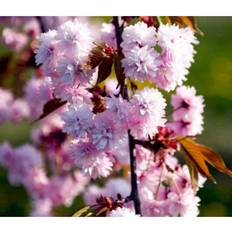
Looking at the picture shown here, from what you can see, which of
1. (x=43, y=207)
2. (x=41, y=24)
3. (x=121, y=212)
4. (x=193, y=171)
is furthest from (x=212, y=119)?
(x=121, y=212)

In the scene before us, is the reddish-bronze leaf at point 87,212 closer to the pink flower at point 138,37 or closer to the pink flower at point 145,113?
the pink flower at point 145,113

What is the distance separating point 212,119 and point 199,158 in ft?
8.53

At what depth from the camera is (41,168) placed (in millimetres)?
2773

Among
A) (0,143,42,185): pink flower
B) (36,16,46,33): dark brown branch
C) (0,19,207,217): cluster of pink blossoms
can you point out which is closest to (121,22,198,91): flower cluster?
(0,19,207,217): cluster of pink blossoms

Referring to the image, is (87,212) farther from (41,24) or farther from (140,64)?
(41,24)

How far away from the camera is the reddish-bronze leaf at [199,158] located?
1735 mm

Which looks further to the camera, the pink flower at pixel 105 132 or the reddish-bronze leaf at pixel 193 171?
the reddish-bronze leaf at pixel 193 171

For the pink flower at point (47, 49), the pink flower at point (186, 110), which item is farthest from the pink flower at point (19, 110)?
the pink flower at point (47, 49)

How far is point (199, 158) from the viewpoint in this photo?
1744 millimetres

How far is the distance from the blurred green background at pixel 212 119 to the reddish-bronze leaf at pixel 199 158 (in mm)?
1191
